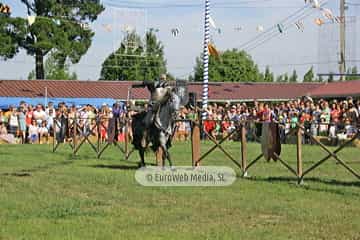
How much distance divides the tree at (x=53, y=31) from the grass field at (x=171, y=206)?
1200 inches

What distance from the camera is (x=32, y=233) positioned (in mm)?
7891

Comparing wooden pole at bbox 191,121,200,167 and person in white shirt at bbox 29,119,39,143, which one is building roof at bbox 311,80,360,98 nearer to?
person in white shirt at bbox 29,119,39,143

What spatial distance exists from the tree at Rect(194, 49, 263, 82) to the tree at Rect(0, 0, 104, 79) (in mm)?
28515

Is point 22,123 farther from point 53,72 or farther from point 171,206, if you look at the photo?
point 53,72

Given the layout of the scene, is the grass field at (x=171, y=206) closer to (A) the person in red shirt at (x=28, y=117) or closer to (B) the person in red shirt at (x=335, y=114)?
(B) the person in red shirt at (x=335, y=114)

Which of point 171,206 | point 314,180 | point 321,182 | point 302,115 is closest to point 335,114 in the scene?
point 302,115

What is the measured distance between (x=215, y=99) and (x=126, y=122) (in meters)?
34.7

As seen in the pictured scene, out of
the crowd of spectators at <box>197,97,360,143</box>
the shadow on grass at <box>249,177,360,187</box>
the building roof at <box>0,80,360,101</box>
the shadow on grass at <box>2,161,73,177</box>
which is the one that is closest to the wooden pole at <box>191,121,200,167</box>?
the shadow on grass at <box>249,177,360,187</box>

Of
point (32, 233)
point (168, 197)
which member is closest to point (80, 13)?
point (168, 197)

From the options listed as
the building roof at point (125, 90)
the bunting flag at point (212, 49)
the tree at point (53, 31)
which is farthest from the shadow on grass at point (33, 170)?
the tree at point (53, 31)

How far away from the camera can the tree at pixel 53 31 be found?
45.5 metres

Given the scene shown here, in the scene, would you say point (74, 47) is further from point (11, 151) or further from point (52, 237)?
point (52, 237)

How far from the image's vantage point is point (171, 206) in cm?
1031

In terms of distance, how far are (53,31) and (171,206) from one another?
37.3m
